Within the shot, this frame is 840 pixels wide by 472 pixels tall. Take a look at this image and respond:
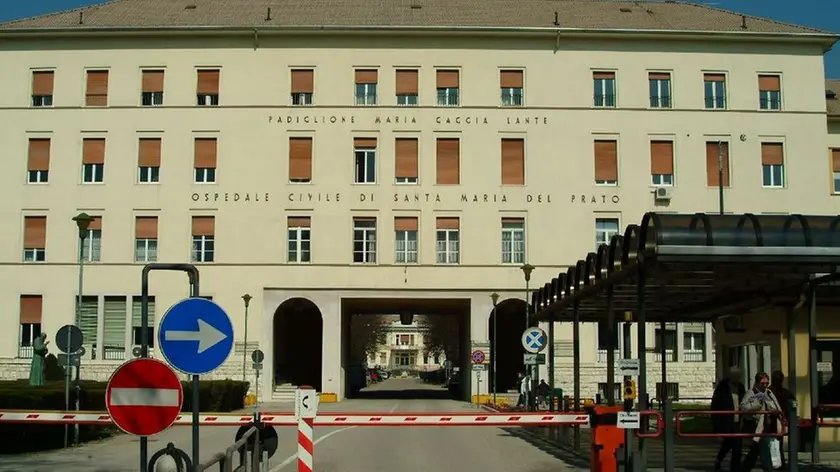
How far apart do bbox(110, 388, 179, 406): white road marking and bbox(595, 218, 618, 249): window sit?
41.8m

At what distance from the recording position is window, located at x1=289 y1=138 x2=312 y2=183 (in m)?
48.2

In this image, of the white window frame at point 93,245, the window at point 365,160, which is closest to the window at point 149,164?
the white window frame at point 93,245

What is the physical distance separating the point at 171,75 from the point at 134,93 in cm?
190

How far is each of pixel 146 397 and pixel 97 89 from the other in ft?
144

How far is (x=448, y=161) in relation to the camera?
48281mm

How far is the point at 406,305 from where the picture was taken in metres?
52.1

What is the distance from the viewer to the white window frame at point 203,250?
47875mm

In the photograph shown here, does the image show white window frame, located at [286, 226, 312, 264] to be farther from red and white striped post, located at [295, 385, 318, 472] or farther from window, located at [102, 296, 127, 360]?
red and white striped post, located at [295, 385, 318, 472]

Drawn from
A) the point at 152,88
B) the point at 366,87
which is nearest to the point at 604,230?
the point at 366,87

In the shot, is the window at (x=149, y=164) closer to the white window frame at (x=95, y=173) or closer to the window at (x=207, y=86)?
the white window frame at (x=95, y=173)

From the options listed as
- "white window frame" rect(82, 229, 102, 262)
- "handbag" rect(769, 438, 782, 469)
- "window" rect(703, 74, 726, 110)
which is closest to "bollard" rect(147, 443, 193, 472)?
"handbag" rect(769, 438, 782, 469)

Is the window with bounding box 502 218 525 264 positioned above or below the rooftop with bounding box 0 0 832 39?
below

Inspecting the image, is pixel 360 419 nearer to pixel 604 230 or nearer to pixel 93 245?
pixel 604 230

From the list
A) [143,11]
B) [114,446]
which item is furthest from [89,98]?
[114,446]
